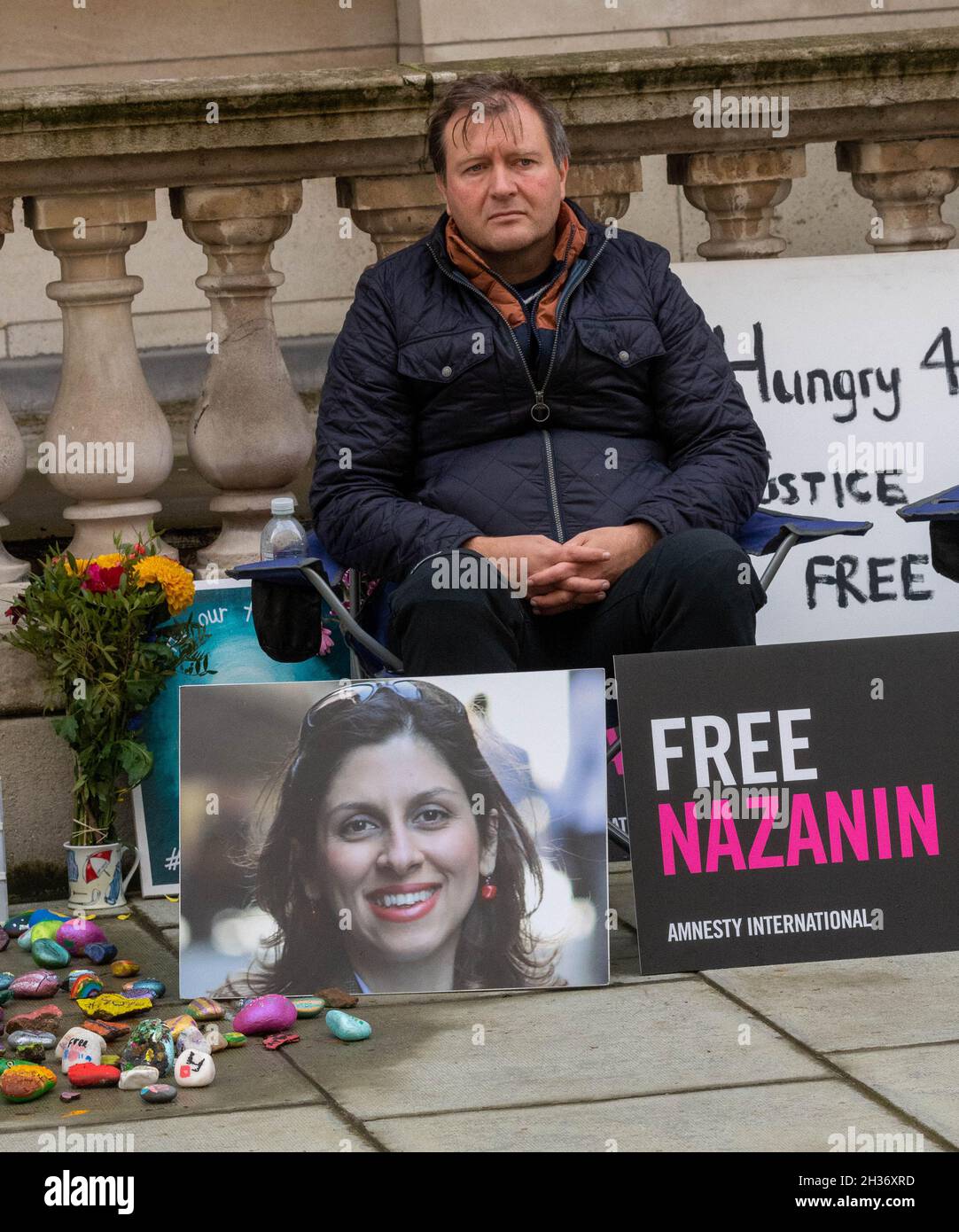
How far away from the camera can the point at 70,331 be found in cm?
427

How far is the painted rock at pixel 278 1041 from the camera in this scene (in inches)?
127

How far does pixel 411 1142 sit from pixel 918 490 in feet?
7.61

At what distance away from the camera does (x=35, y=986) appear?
3.54 m

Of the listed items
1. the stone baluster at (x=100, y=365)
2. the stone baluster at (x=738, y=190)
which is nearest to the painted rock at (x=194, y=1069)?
the stone baluster at (x=100, y=365)

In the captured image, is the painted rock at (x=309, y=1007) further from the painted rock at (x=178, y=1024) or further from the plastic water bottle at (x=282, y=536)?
the plastic water bottle at (x=282, y=536)

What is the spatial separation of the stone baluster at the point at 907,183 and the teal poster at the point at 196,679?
168 centimetres

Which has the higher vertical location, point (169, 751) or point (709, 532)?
point (709, 532)

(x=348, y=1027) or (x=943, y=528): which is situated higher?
(x=943, y=528)

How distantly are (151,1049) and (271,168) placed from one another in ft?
6.57

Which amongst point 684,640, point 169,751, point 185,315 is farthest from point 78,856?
point 185,315

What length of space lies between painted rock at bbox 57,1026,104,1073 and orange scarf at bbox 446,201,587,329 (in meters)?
1.59

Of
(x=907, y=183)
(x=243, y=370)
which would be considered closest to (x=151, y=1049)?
(x=243, y=370)

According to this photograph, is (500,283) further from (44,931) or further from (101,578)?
(44,931)

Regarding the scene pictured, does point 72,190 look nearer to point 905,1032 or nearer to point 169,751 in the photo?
point 169,751
